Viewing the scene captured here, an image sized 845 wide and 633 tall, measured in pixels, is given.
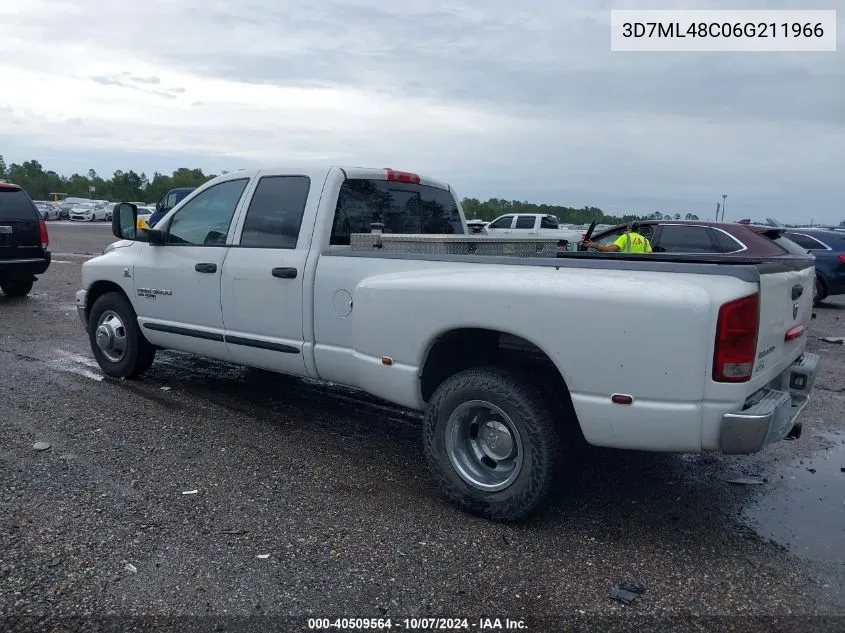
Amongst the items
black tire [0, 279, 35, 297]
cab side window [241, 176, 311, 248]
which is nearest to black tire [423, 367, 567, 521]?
cab side window [241, 176, 311, 248]

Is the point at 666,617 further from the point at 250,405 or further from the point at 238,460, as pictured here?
the point at 250,405

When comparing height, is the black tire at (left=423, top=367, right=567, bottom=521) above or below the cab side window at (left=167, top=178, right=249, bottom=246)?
below

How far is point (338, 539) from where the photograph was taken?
12.2 feet

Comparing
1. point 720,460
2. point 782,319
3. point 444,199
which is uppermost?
point 444,199

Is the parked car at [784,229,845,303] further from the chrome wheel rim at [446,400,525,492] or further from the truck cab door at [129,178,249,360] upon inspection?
the chrome wheel rim at [446,400,525,492]

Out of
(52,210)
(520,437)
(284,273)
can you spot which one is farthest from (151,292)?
(52,210)

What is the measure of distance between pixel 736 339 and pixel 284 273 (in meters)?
3.01

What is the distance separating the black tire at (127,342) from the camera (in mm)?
6555

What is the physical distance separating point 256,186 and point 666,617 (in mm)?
4093

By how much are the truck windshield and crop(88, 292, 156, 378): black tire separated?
2447 mm

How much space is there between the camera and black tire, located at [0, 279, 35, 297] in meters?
12.7

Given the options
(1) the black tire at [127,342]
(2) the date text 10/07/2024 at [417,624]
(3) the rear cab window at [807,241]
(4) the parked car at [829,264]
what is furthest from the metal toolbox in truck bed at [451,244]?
(3) the rear cab window at [807,241]

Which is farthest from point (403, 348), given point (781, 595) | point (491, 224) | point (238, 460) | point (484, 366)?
point (491, 224)

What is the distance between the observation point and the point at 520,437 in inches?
149
